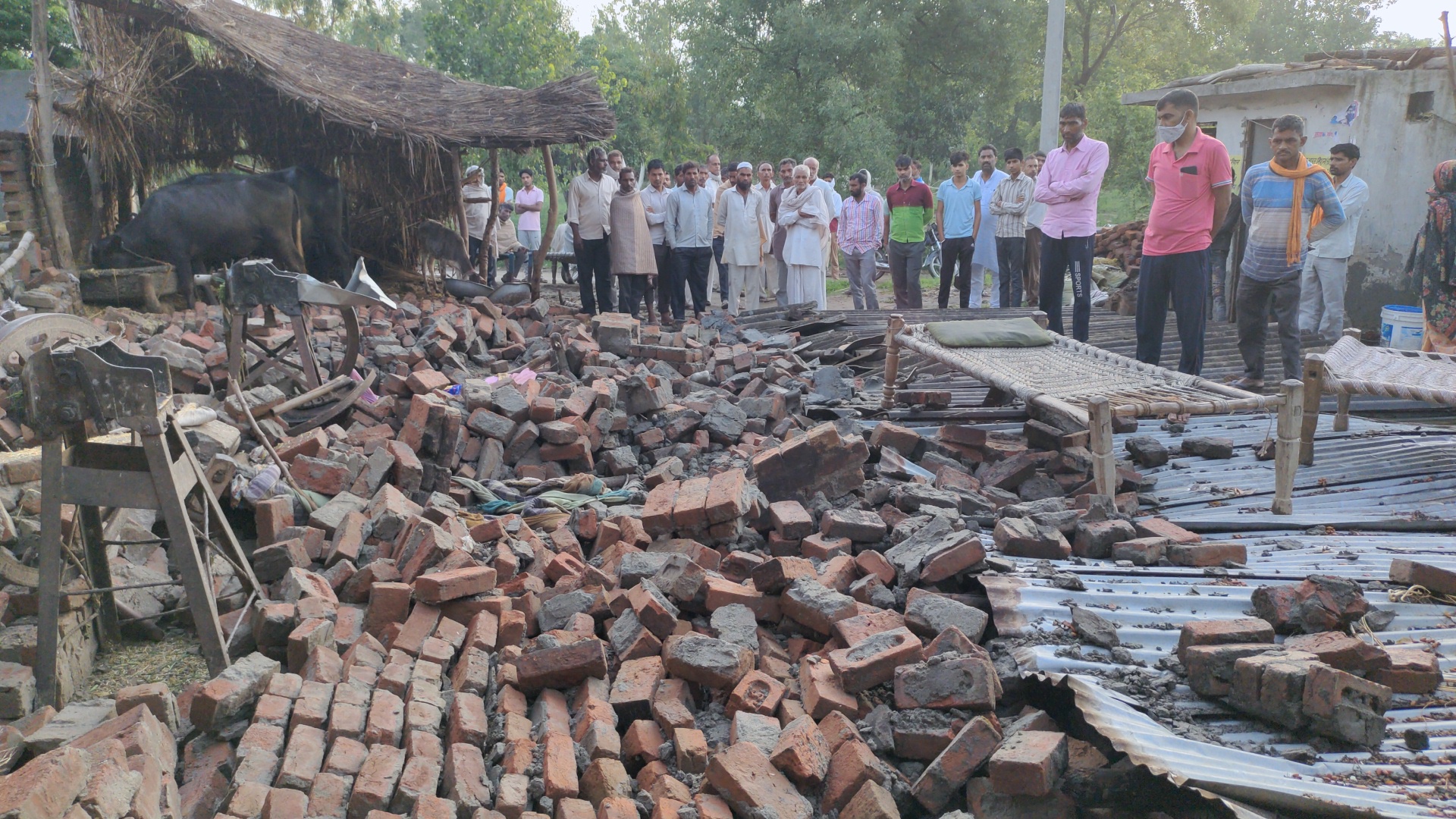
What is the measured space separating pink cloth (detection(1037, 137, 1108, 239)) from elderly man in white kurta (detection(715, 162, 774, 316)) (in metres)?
4.26

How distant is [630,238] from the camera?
1054 centimetres

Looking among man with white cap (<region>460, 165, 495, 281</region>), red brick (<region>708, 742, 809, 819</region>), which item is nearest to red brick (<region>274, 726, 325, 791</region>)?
red brick (<region>708, 742, 809, 819</region>)

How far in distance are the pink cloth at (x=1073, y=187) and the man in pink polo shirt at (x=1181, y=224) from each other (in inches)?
22.5

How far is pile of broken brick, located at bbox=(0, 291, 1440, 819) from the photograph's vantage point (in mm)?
2514

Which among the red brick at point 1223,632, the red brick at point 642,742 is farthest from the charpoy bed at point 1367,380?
the red brick at point 642,742

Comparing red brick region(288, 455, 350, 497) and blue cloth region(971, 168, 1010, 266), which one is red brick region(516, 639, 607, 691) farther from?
blue cloth region(971, 168, 1010, 266)

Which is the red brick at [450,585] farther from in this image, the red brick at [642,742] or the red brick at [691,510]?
the red brick at [642,742]

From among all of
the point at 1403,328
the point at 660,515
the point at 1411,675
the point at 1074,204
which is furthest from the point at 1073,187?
the point at 1411,675

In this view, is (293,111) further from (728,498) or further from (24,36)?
(728,498)

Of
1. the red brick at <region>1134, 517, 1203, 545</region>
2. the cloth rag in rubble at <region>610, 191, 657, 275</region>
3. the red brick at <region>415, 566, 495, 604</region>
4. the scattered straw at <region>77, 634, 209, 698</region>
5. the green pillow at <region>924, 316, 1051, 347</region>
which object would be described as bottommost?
the scattered straw at <region>77, 634, 209, 698</region>

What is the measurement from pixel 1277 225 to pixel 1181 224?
26.7 inches

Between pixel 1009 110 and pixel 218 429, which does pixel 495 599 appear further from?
pixel 1009 110

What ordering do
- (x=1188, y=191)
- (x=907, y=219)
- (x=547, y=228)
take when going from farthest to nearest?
(x=547, y=228) < (x=907, y=219) < (x=1188, y=191)

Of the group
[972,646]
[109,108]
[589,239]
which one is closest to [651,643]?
[972,646]
